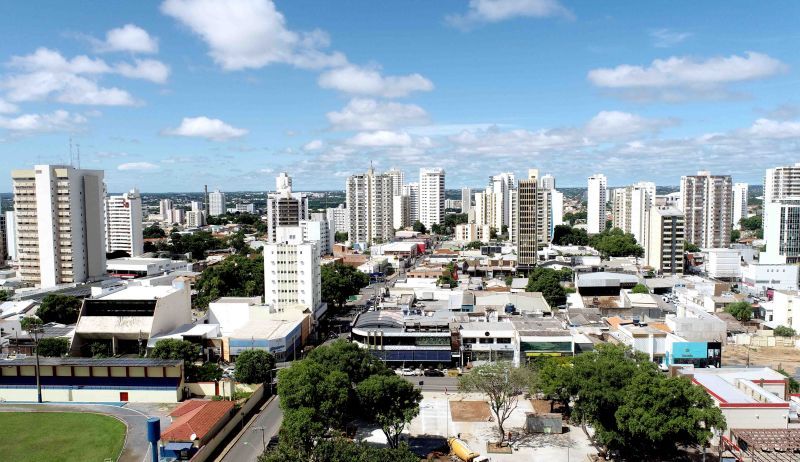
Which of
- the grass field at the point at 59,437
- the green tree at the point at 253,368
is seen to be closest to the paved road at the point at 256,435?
the green tree at the point at 253,368

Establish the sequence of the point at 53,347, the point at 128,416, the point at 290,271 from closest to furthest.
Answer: the point at 128,416
the point at 53,347
the point at 290,271

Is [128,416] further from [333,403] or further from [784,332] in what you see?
[784,332]

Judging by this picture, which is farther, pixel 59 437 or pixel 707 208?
pixel 707 208

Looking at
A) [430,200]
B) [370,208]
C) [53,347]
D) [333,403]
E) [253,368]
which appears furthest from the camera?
[430,200]

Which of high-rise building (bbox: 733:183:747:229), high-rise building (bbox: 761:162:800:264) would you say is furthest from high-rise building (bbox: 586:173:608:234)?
high-rise building (bbox: 761:162:800:264)

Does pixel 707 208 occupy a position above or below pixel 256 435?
above

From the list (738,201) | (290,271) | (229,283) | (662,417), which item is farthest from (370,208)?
(662,417)

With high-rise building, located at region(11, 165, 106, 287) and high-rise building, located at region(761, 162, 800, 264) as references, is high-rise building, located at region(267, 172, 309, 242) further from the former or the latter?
high-rise building, located at region(761, 162, 800, 264)

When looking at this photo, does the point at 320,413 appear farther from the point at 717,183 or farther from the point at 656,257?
the point at 717,183

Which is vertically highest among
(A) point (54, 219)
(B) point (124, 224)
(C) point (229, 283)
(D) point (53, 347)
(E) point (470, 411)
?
(A) point (54, 219)
